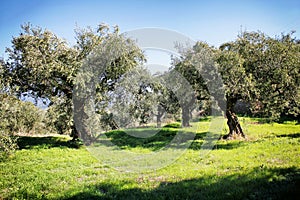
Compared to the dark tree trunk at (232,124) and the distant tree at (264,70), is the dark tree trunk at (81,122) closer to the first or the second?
the distant tree at (264,70)

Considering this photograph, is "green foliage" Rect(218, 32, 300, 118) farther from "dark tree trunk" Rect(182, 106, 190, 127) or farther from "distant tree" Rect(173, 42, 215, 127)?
"dark tree trunk" Rect(182, 106, 190, 127)

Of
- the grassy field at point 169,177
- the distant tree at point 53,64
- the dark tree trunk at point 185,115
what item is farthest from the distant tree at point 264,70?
the dark tree trunk at point 185,115

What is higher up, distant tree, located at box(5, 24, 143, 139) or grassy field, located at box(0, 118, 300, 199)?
distant tree, located at box(5, 24, 143, 139)

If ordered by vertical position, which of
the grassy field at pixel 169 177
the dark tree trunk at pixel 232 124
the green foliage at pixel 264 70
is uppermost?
the green foliage at pixel 264 70

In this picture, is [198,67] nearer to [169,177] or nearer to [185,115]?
[169,177]

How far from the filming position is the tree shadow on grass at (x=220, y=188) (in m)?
7.77

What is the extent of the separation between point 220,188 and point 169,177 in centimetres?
286

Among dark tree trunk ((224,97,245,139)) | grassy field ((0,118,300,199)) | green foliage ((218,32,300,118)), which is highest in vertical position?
green foliage ((218,32,300,118))

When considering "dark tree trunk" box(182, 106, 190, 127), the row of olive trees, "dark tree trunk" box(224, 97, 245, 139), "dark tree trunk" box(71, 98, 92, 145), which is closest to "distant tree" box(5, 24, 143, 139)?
"dark tree trunk" box(71, 98, 92, 145)

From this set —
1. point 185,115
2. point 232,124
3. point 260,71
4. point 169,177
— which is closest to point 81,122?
point 169,177

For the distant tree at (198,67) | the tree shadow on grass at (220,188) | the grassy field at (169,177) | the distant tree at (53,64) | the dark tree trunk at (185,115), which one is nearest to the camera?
the tree shadow on grass at (220,188)

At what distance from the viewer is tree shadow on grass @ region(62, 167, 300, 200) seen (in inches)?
306

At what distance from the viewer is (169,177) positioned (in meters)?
10.8

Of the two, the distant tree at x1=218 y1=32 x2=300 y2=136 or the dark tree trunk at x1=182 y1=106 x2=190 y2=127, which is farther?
the dark tree trunk at x1=182 y1=106 x2=190 y2=127
